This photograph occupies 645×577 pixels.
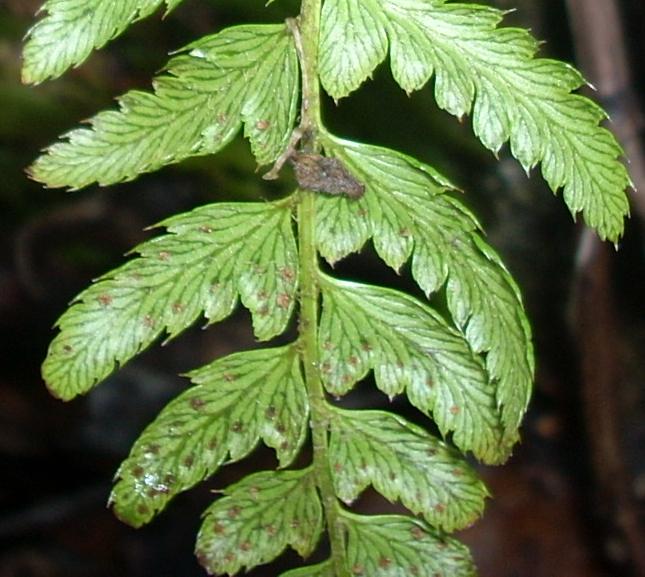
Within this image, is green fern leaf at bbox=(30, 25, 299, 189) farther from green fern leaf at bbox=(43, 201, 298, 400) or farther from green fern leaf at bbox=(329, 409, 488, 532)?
green fern leaf at bbox=(329, 409, 488, 532)

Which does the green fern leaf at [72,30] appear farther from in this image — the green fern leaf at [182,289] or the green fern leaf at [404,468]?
the green fern leaf at [404,468]

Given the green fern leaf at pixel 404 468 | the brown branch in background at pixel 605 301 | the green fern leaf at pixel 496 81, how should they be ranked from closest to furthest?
the green fern leaf at pixel 496 81 < the green fern leaf at pixel 404 468 < the brown branch in background at pixel 605 301

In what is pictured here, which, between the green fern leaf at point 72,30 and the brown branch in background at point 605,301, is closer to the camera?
the green fern leaf at point 72,30

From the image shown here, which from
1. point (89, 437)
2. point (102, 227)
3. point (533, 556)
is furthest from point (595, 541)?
point (102, 227)

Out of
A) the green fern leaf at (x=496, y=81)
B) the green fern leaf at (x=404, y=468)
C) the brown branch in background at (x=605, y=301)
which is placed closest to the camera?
the green fern leaf at (x=496, y=81)

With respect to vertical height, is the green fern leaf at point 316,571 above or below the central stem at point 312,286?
below

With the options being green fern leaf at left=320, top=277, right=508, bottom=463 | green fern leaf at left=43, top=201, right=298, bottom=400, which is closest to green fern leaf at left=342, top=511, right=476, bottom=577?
green fern leaf at left=320, top=277, right=508, bottom=463

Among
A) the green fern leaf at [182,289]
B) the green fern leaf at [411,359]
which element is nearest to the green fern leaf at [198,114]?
the green fern leaf at [182,289]
